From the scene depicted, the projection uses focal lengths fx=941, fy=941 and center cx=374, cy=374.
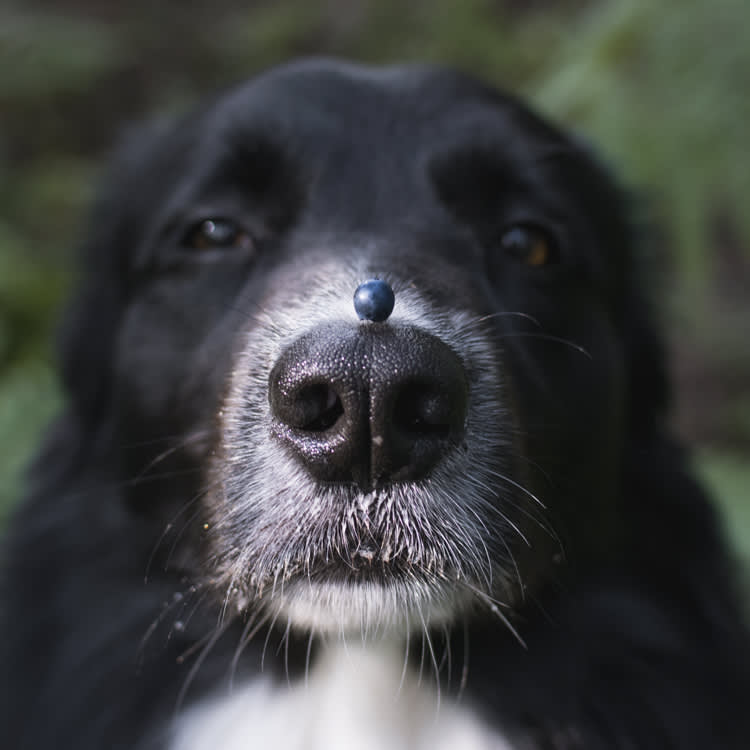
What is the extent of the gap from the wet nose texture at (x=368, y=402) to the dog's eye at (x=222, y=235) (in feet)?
2.56

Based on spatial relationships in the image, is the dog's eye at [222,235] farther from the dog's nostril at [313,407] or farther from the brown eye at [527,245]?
the dog's nostril at [313,407]

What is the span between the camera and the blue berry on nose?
166 centimetres

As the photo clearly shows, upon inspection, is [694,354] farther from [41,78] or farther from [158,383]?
[158,383]

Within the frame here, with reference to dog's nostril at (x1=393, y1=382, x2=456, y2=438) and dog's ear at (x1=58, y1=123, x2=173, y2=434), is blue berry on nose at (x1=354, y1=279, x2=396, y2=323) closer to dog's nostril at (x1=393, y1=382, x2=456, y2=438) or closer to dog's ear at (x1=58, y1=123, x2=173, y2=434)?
dog's nostril at (x1=393, y1=382, x2=456, y2=438)

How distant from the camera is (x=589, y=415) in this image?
7.95 feet

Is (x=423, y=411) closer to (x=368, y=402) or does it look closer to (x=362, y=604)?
(x=368, y=402)

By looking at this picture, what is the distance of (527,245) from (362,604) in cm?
110

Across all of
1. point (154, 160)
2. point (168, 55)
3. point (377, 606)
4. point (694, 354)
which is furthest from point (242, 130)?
point (168, 55)

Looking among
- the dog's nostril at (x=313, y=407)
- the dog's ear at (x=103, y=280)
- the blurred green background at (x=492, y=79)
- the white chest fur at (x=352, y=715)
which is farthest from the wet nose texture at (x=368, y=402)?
the blurred green background at (x=492, y=79)

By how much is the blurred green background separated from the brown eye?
2.85 feet

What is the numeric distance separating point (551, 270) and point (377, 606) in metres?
1.09

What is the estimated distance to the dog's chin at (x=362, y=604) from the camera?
69.9 inches

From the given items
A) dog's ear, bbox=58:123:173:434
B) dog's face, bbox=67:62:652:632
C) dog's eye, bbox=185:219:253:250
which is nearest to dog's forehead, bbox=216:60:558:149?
dog's face, bbox=67:62:652:632

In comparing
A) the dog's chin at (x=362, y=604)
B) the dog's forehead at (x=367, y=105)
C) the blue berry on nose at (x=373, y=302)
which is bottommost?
the dog's chin at (x=362, y=604)
